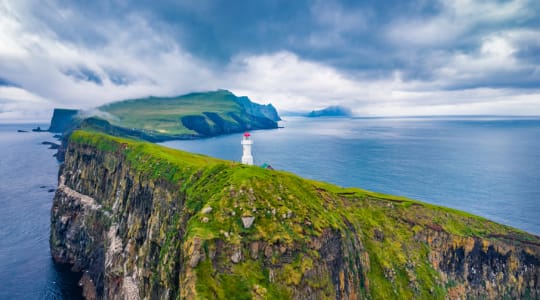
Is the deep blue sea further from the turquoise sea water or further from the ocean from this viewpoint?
the turquoise sea water

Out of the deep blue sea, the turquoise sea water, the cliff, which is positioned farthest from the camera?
the turquoise sea water

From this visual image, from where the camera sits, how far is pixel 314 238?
35156mm

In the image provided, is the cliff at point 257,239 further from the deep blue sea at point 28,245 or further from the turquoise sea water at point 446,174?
the turquoise sea water at point 446,174

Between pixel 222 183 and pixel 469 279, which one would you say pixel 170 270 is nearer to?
pixel 222 183

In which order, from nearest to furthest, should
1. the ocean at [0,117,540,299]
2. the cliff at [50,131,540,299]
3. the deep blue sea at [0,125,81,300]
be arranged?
the cliff at [50,131,540,299], the deep blue sea at [0,125,81,300], the ocean at [0,117,540,299]

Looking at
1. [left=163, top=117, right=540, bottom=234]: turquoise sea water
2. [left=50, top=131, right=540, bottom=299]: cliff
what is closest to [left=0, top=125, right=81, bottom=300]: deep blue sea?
[left=50, top=131, right=540, bottom=299]: cliff

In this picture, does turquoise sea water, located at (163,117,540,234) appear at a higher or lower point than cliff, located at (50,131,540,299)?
lower

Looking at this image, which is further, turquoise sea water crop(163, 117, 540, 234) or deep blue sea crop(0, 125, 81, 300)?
turquoise sea water crop(163, 117, 540, 234)

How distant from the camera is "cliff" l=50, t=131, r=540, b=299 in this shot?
30719 mm

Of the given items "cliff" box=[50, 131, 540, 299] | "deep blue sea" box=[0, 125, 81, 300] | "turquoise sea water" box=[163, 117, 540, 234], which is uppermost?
"cliff" box=[50, 131, 540, 299]

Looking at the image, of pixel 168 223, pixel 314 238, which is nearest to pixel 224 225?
pixel 314 238

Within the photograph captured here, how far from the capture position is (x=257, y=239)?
3188cm

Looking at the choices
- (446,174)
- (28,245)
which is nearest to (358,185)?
(446,174)

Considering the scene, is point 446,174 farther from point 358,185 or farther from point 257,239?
point 257,239
